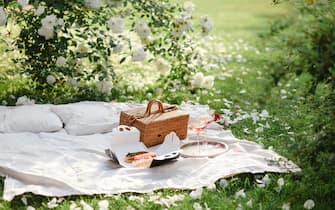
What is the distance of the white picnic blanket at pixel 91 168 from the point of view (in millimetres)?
2895

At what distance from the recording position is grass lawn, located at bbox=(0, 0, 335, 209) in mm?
2719

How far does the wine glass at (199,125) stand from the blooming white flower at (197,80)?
600mm

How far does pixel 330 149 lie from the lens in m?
2.53

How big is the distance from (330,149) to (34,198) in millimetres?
1309

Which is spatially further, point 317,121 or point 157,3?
point 157,3

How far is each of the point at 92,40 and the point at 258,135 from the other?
1.37 metres

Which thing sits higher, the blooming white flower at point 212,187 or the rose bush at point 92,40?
the rose bush at point 92,40

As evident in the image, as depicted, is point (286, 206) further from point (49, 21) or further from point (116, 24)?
point (49, 21)

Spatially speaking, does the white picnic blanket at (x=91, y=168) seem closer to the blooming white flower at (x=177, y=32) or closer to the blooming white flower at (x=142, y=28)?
the blooming white flower at (x=142, y=28)

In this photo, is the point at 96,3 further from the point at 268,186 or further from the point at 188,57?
the point at 268,186

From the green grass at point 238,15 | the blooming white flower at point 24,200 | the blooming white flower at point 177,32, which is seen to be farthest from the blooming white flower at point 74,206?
the green grass at point 238,15

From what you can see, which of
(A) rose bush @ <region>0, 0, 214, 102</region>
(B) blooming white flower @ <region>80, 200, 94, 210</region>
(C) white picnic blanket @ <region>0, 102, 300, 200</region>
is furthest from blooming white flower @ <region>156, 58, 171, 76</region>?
(B) blooming white flower @ <region>80, 200, 94, 210</region>

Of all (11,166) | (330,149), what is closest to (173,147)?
(11,166)

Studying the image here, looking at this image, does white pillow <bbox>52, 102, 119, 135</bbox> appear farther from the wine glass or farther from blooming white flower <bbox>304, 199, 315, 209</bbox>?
blooming white flower <bbox>304, 199, 315, 209</bbox>
